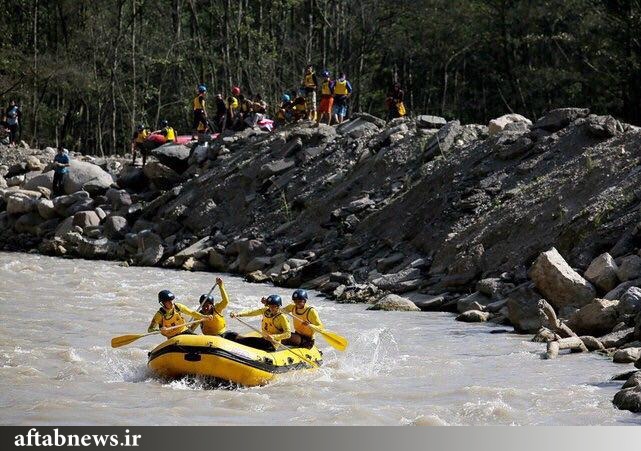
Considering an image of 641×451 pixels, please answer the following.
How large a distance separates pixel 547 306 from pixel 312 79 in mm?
13880

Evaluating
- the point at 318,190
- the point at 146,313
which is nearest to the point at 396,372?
the point at 146,313

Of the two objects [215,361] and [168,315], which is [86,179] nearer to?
[168,315]

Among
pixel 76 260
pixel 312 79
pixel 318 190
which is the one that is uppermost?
pixel 312 79

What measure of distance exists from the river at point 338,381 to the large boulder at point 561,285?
0.89 m

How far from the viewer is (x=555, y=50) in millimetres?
41062

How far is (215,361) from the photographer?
1177cm

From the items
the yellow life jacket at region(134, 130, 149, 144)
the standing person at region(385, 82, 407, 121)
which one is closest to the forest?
the yellow life jacket at region(134, 130, 149, 144)

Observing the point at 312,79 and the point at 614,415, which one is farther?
the point at 312,79

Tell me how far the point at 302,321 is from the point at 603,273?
4655 millimetres

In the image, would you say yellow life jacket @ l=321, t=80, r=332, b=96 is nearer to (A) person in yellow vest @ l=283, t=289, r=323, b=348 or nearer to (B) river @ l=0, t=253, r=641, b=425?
(B) river @ l=0, t=253, r=641, b=425

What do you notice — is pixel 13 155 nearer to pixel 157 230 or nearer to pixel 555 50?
pixel 157 230

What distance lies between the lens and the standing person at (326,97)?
85.9 ft

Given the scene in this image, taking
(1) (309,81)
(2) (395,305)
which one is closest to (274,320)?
(2) (395,305)

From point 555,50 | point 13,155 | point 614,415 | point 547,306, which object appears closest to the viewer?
point 614,415
